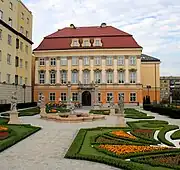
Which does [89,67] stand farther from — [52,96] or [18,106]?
[18,106]

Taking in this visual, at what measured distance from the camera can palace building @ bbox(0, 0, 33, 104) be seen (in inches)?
1371

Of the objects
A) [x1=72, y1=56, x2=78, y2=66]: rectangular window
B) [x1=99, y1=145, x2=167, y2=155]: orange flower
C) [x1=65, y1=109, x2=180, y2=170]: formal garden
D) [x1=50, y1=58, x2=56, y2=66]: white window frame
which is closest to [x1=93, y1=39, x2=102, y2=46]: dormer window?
[x1=72, y1=56, x2=78, y2=66]: rectangular window

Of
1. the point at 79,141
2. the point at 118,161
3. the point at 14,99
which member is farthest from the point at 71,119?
the point at 118,161

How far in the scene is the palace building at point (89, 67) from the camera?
1890 inches

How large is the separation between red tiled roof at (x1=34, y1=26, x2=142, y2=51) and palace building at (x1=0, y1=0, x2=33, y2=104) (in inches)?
194

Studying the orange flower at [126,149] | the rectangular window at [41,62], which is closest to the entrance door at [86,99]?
the rectangular window at [41,62]

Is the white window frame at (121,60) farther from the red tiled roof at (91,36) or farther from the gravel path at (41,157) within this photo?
the gravel path at (41,157)

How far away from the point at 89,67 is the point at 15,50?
14723 millimetres

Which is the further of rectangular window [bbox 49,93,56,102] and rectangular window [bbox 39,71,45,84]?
rectangular window [bbox 39,71,45,84]

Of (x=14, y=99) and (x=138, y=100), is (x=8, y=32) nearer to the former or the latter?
(x=14, y=99)

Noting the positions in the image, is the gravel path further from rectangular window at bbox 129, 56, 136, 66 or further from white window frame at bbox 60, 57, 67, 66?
white window frame at bbox 60, 57, 67, 66

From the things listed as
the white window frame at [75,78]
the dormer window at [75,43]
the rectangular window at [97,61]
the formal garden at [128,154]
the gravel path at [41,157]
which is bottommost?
the gravel path at [41,157]

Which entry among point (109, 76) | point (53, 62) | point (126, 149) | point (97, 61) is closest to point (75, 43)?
point (97, 61)

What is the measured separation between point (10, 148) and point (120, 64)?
39.6 meters
